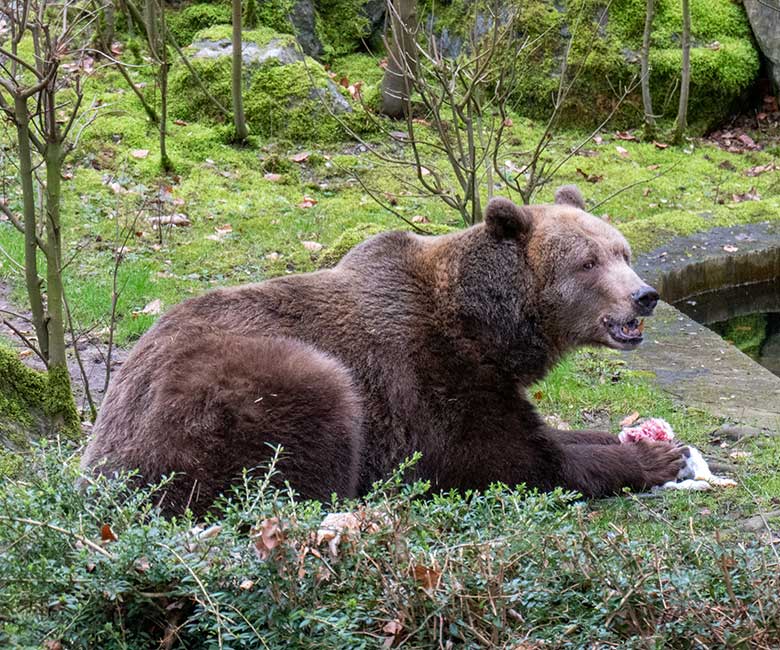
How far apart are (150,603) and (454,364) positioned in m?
2.78

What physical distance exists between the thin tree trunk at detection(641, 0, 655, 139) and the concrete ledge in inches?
140

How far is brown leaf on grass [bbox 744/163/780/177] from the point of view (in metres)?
14.8

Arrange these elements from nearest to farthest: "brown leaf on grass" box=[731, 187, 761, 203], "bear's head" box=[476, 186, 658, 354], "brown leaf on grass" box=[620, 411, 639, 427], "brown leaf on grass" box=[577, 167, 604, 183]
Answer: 1. "bear's head" box=[476, 186, 658, 354]
2. "brown leaf on grass" box=[620, 411, 639, 427]
3. "brown leaf on grass" box=[731, 187, 761, 203]
4. "brown leaf on grass" box=[577, 167, 604, 183]

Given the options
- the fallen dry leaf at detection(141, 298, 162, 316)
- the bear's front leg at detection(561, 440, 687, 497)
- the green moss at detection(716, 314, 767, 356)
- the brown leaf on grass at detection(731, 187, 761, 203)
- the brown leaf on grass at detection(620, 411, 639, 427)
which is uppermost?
the brown leaf on grass at detection(731, 187, 761, 203)

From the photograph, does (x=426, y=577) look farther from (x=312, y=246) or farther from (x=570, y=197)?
(x=312, y=246)

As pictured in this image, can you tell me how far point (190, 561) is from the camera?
137 inches

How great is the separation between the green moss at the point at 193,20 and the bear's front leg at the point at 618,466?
39.0 feet

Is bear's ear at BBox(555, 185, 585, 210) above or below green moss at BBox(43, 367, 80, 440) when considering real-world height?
above

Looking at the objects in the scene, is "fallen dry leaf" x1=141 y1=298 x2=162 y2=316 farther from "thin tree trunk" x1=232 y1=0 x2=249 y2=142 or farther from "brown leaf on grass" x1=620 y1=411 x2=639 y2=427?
"thin tree trunk" x1=232 y1=0 x2=249 y2=142

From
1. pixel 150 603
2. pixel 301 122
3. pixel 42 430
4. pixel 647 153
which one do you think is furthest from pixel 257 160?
pixel 150 603

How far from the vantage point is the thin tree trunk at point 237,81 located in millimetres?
12859

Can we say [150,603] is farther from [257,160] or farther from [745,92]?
[745,92]

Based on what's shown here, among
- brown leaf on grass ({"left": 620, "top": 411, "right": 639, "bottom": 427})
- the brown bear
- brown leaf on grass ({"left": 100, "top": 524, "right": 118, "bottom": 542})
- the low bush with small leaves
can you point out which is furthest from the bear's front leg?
brown leaf on grass ({"left": 100, "top": 524, "right": 118, "bottom": 542})

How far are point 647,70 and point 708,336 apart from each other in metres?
6.48
